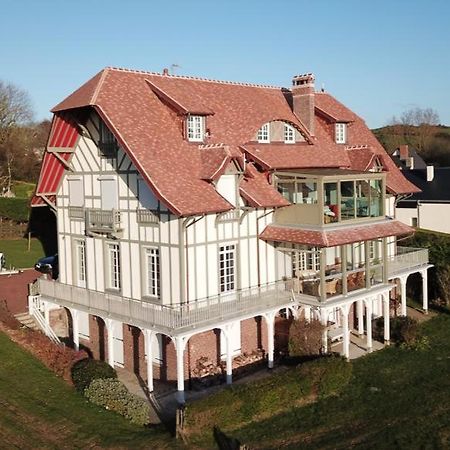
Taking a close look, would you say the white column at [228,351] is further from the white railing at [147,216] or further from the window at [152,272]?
the white railing at [147,216]

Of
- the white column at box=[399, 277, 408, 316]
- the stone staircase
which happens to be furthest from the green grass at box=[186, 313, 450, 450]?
the stone staircase

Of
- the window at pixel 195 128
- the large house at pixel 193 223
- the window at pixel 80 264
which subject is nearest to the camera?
the large house at pixel 193 223

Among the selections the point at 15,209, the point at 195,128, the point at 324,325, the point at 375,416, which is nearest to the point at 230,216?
the point at 195,128

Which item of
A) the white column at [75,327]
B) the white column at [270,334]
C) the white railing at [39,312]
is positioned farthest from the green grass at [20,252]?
the white column at [270,334]

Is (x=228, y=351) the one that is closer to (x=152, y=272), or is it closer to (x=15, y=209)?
(x=152, y=272)

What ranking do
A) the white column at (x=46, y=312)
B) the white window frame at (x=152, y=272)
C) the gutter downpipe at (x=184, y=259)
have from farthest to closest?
the white column at (x=46, y=312)
the white window frame at (x=152, y=272)
the gutter downpipe at (x=184, y=259)

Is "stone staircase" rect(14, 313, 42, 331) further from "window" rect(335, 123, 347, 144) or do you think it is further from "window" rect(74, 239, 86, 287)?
"window" rect(335, 123, 347, 144)

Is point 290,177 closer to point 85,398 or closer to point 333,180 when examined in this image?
point 333,180
